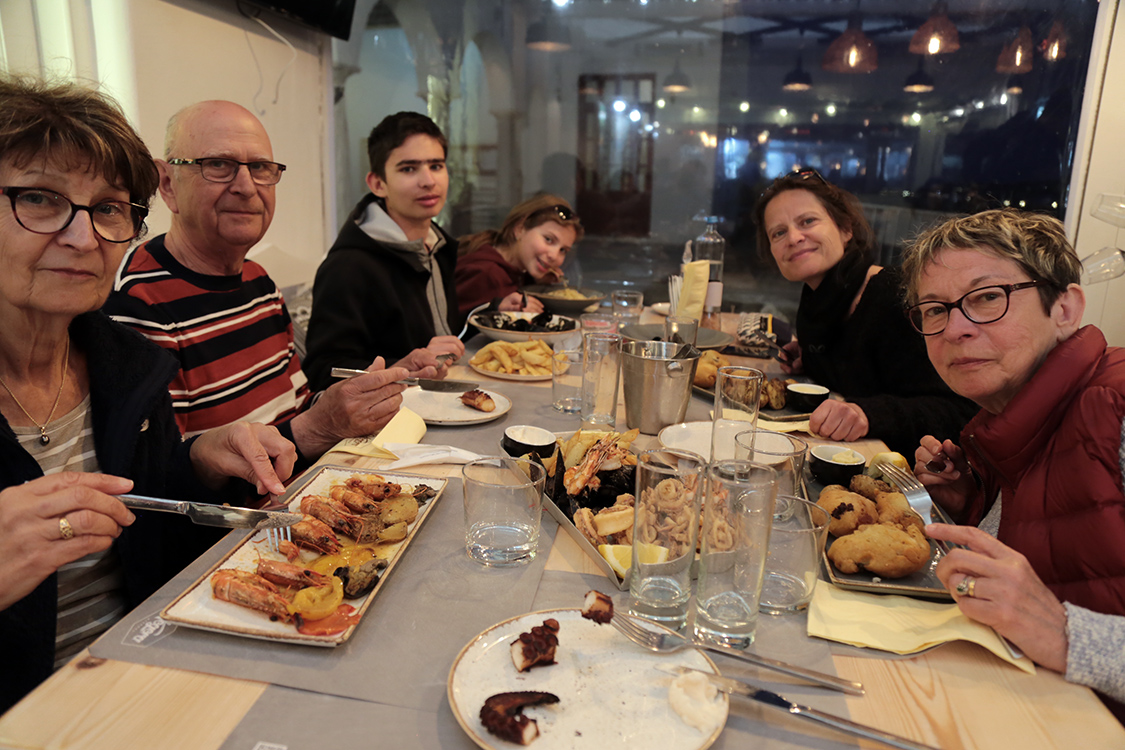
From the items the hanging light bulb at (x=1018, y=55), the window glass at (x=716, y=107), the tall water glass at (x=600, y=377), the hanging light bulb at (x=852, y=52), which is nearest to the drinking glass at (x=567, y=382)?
the tall water glass at (x=600, y=377)

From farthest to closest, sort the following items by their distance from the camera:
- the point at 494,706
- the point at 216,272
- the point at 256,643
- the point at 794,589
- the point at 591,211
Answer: the point at 591,211
the point at 216,272
the point at 794,589
the point at 256,643
the point at 494,706

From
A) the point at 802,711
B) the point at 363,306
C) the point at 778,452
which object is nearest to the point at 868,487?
the point at 778,452

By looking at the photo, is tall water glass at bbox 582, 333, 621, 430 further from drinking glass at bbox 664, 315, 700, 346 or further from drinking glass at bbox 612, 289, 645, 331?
drinking glass at bbox 612, 289, 645, 331

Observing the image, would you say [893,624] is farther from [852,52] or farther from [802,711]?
[852,52]

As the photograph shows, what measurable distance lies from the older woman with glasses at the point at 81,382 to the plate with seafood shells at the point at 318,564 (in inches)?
5.6

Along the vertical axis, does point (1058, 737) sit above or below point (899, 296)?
below

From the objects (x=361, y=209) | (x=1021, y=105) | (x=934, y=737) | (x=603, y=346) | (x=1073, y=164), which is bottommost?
(x=934, y=737)

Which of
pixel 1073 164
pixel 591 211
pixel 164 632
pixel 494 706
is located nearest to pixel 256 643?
pixel 164 632

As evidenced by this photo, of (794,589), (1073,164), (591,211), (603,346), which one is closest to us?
(794,589)

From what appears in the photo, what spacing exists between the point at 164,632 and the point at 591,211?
4.85 m

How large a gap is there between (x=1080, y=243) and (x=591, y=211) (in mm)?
3224

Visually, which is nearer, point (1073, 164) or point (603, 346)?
point (603, 346)

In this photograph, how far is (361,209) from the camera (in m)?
3.06

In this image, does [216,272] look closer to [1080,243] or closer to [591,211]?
[591,211]
